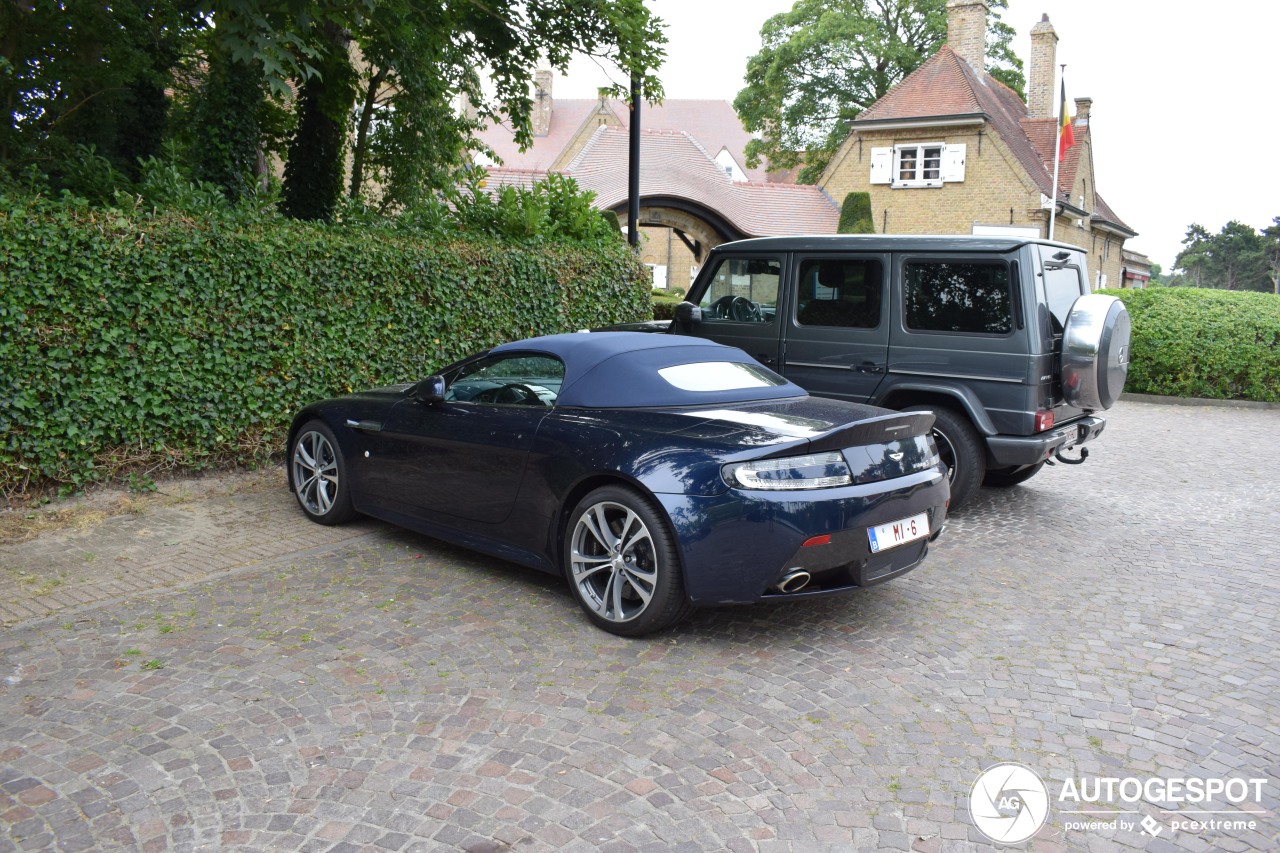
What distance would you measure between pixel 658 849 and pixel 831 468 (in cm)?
206

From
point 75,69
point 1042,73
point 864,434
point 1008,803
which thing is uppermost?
point 1042,73

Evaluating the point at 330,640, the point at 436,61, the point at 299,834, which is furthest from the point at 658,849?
the point at 436,61

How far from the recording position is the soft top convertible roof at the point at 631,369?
16.4ft

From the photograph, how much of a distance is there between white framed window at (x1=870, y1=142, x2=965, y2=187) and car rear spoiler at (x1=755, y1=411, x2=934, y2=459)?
3122 centimetres

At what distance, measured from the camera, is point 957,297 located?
23.7 feet

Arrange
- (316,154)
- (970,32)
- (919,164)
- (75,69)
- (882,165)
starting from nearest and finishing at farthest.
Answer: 1. (75,69)
2. (316,154)
3. (919,164)
4. (882,165)
5. (970,32)

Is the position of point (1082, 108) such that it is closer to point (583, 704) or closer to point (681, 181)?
point (681, 181)

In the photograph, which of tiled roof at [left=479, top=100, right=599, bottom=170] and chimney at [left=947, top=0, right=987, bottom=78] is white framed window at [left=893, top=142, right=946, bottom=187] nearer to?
chimney at [left=947, top=0, right=987, bottom=78]

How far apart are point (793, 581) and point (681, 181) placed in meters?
27.2

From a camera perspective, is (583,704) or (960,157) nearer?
(583,704)

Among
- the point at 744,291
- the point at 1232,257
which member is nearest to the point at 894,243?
the point at 744,291

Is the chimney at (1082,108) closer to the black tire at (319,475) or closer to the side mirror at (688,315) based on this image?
the side mirror at (688,315)

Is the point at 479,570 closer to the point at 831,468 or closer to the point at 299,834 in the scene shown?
the point at 831,468

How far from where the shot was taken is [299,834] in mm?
2855
